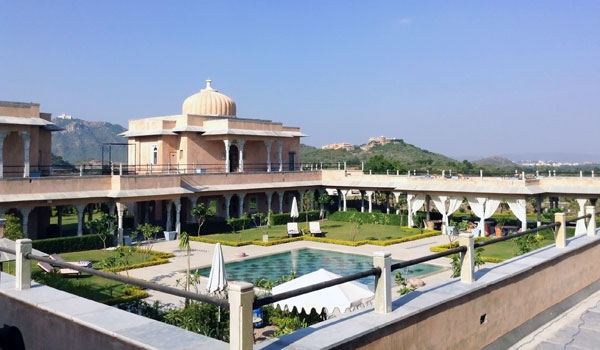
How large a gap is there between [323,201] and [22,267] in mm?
26281

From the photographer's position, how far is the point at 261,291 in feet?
43.7

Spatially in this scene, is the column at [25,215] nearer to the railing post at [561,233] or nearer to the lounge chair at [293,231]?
the lounge chair at [293,231]

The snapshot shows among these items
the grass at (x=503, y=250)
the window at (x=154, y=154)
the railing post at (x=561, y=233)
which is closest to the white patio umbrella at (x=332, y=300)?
the railing post at (x=561, y=233)

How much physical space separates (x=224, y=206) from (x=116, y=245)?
8.69m

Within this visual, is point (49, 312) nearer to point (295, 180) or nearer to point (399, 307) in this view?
point (399, 307)

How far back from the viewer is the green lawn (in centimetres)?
2486

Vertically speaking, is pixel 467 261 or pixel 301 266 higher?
pixel 467 261

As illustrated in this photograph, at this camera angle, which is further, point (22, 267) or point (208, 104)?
point (208, 104)

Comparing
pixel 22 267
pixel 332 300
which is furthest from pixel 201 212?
pixel 22 267

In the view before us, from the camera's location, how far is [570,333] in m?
7.25

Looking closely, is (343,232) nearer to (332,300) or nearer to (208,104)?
(208,104)

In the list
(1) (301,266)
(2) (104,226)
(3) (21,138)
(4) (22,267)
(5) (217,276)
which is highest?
(3) (21,138)

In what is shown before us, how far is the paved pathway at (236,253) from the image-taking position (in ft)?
52.5

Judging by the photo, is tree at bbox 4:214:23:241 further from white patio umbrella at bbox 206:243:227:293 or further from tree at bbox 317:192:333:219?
tree at bbox 317:192:333:219
